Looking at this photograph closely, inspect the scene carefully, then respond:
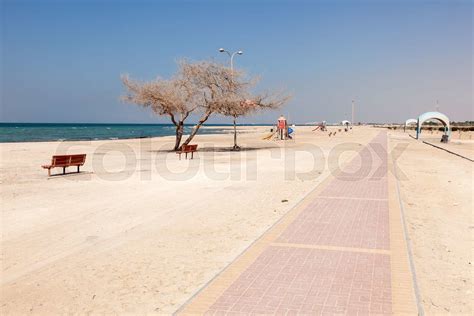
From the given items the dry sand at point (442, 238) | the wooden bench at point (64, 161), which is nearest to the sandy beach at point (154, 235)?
the dry sand at point (442, 238)

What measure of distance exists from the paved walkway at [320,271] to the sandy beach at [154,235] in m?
0.30

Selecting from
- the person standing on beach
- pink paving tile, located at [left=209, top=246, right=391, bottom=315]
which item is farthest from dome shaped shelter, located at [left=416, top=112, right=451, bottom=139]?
pink paving tile, located at [left=209, top=246, right=391, bottom=315]

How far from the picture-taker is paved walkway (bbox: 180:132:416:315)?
4203mm

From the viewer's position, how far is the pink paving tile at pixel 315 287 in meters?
4.16

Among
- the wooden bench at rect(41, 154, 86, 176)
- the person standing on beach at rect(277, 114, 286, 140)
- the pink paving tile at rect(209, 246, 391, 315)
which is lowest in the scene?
the pink paving tile at rect(209, 246, 391, 315)

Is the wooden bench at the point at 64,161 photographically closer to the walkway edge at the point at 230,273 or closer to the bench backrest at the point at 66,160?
the bench backrest at the point at 66,160

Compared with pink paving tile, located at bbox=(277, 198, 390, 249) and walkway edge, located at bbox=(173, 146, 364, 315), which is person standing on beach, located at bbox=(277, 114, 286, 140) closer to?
pink paving tile, located at bbox=(277, 198, 390, 249)

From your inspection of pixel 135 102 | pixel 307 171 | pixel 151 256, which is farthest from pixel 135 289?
pixel 135 102

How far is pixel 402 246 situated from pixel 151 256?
376 centimetres

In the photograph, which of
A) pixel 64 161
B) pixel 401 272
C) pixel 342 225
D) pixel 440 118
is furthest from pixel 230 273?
pixel 440 118

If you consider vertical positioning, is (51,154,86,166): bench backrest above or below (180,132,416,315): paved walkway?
above

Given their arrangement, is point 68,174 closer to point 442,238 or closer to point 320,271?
point 320,271

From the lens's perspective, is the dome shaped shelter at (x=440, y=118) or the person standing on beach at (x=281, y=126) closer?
the dome shaped shelter at (x=440, y=118)

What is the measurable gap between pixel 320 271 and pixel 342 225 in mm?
2463
